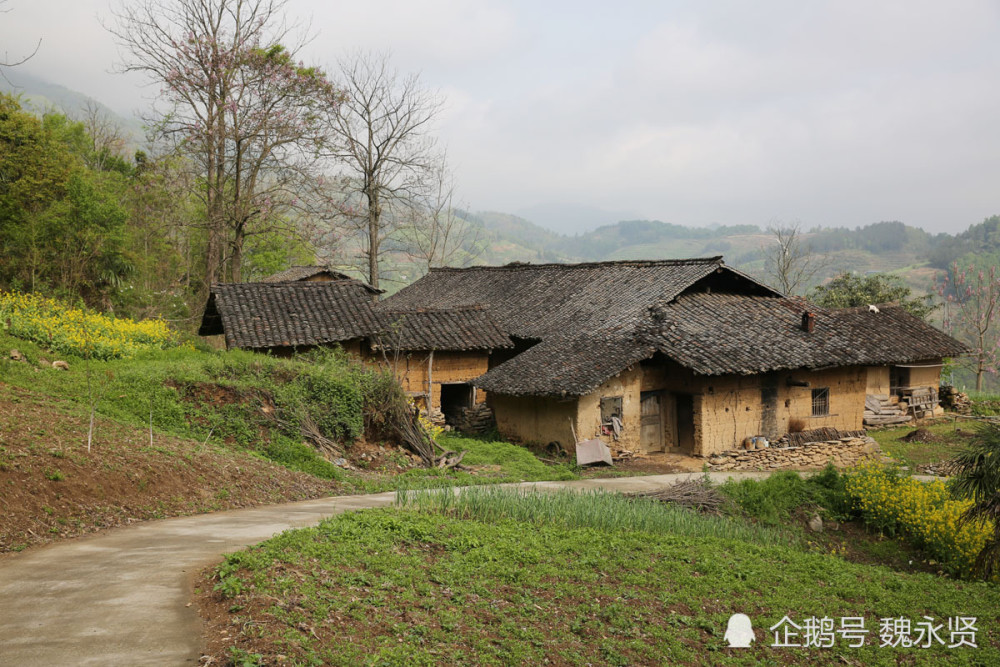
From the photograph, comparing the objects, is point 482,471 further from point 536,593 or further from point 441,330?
point 536,593

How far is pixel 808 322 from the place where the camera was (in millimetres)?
23703

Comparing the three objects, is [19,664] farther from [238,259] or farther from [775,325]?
[238,259]

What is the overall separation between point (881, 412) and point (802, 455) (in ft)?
29.4

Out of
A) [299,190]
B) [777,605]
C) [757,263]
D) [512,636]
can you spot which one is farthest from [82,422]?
[757,263]

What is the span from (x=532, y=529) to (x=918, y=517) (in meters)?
8.67

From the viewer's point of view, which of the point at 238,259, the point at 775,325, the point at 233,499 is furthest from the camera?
the point at 238,259

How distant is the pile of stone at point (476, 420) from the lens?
77.1ft

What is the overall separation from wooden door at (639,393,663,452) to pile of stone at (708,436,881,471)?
5.91ft

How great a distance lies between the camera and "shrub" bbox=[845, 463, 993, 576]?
41.2 feet

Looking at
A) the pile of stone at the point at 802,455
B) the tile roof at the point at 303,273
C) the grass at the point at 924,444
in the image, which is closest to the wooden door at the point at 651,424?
the pile of stone at the point at 802,455

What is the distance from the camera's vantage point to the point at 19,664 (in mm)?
4980

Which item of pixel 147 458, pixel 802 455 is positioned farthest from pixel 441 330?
Answer: pixel 147 458

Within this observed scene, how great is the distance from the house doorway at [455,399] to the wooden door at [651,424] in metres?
5.53

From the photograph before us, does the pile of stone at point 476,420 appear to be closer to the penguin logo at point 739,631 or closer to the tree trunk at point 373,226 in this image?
the penguin logo at point 739,631
